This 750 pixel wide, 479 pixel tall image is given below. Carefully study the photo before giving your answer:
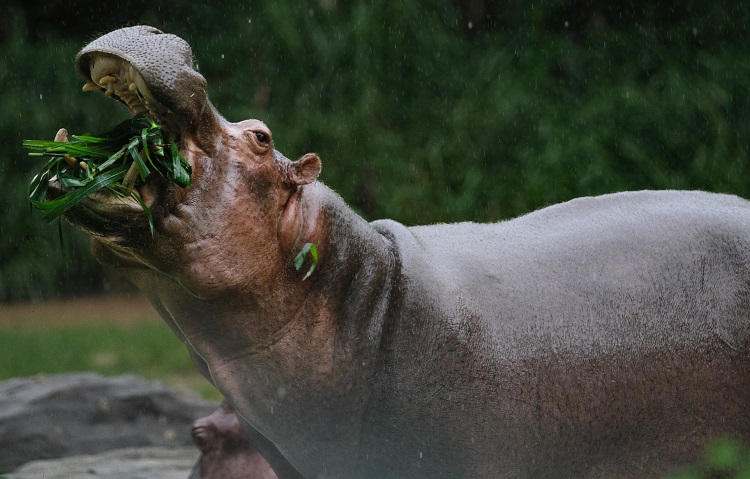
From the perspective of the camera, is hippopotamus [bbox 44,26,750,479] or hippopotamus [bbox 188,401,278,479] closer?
hippopotamus [bbox 44,26,750,479]

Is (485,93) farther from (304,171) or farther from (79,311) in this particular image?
(79,311)

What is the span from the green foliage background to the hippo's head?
4737 mm

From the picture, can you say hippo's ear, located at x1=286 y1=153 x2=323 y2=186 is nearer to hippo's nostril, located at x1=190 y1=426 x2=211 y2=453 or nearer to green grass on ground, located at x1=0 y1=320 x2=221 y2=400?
hippo's nostril, located at x1=190 y1=426 x2=211 y2=453

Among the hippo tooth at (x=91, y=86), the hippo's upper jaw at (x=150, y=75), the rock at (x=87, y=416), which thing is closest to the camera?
the hippo's upper jaw at (x=150, y=75)

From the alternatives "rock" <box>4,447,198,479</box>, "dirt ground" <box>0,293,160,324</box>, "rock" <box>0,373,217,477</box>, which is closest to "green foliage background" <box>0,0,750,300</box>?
"rock" <box>0,373,217,477</box>

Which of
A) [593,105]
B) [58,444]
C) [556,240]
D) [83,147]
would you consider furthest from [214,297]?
[593,105]

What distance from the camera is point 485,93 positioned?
8078mm

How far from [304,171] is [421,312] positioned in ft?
1.53

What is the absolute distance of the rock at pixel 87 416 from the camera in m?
5.21

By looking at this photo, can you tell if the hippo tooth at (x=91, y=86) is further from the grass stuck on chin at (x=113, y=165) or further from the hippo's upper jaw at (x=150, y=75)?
the grass stuck on chin at (x=113, y=165)

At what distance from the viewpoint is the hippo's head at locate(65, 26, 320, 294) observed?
2518 mm

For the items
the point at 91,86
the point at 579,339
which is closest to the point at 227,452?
the point at 579,339

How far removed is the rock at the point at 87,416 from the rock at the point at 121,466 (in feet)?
0.24

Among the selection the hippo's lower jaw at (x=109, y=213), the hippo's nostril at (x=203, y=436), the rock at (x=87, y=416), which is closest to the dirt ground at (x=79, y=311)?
the rock at (x=87, y=416)
